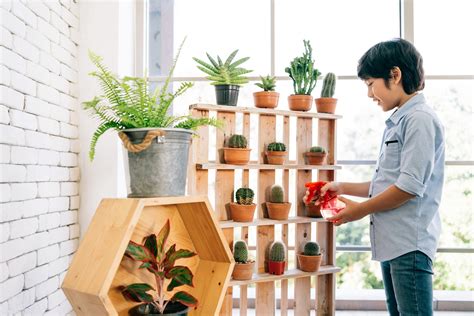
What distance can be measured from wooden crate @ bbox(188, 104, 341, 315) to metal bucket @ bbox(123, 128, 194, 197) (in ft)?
1.73

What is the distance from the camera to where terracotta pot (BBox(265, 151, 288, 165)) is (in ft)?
7.66

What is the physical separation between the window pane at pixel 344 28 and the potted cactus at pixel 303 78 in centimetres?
38

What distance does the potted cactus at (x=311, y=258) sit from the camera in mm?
2373

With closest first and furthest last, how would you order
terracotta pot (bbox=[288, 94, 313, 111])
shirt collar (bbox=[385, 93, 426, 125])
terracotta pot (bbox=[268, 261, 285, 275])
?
shirt collar (bbox=[385, 93, 426, 125]), terracotta pot (bbox=[268, 261, 285, 275]), terracotta pot (bbox=[288, 94, 313, 111])

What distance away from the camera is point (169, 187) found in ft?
5.30

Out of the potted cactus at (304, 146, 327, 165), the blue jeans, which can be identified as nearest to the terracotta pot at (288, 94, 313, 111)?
the potted cactus at (304, 146, 327, 165)

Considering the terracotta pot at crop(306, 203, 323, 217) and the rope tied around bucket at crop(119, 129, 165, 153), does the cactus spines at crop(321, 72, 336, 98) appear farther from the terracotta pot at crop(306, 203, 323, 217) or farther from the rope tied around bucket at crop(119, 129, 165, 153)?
the rope tied around bucket at crop(119, 129, 165, 153)

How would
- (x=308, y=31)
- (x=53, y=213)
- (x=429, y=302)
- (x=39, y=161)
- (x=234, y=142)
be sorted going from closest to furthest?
(x=429, y=302) < (x=39, y=161) < (x=53, y=213) < (x=234, y=142) < (x=308, y=31)

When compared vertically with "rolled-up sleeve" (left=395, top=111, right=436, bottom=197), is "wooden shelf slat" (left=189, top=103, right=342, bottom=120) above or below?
above

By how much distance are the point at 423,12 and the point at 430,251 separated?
168 centimetres

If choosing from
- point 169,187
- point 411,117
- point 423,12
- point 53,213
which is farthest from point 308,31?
point 53,213

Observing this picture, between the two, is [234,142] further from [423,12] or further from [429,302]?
[423,12]

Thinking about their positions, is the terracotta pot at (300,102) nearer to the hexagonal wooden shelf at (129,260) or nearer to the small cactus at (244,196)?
the small cactus at (244,196)

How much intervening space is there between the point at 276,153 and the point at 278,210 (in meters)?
0.29
